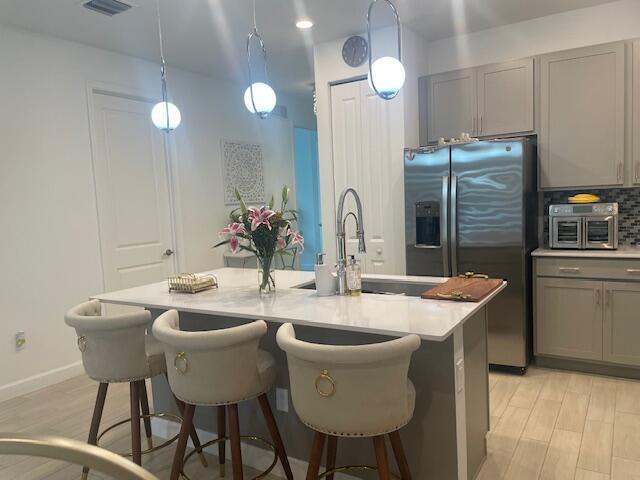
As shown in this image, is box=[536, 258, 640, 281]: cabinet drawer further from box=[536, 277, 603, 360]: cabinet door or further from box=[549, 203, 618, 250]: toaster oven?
box=[549, 203, 618, 250]: toaster oven

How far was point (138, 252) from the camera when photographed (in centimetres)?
456

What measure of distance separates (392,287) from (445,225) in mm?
1242

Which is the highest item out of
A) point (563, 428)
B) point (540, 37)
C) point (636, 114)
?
point (540, 37)

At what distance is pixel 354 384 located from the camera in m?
1.64

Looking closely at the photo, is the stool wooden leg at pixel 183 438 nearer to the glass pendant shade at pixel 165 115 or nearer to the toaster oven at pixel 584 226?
the glass pendant shade at pixel 165 115

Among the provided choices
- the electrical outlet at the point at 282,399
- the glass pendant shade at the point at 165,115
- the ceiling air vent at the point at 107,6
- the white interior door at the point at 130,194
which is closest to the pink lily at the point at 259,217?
the electrical outlet at the point at 282,399

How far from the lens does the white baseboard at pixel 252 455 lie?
2391 millimetres

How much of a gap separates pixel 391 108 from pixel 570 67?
1.34 metres

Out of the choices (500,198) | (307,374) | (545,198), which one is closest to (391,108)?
(500,198)

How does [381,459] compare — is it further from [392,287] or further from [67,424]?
[67,424]

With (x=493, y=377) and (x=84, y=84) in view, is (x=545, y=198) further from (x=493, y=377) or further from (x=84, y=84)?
(x=84, y=84)

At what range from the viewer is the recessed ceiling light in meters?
3.78

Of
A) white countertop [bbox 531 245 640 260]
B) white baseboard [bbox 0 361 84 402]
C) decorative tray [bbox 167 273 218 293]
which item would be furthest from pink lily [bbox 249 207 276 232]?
white baseboard [bbox 0 361 84 402]

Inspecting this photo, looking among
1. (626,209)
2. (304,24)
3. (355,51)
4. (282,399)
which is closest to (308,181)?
(355,51)
